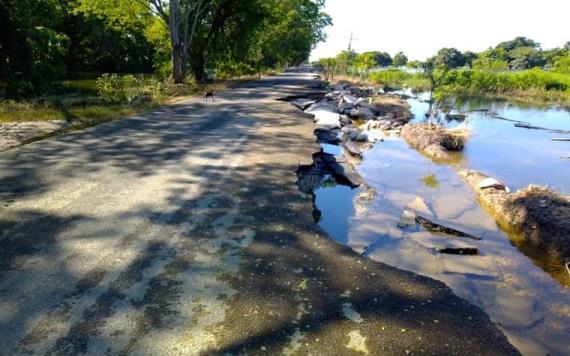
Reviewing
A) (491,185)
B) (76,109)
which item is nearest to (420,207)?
(491,185)

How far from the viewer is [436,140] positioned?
1415 cm

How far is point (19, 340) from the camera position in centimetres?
280

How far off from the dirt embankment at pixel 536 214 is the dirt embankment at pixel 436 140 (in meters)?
4.46

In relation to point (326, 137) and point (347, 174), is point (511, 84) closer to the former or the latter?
point (326, 137)

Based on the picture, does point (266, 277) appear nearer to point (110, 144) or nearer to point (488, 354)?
point (488, 354)

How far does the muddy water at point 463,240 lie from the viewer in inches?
187

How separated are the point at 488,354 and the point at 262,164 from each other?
17.2 ft

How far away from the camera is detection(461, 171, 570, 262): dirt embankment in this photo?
21.3 ft

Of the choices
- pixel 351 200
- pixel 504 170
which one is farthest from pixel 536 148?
pixel 351 200

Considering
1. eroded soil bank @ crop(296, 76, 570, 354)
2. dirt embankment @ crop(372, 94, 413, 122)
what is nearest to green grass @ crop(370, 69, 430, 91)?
dirt embankment @ crop(372, 94, 413, 122)

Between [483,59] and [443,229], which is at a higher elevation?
[483,59]

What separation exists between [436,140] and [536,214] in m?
7.19

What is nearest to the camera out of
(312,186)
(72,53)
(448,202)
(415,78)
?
(312,186)

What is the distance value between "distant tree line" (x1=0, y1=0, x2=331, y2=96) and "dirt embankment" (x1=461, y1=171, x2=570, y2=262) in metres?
16.2
